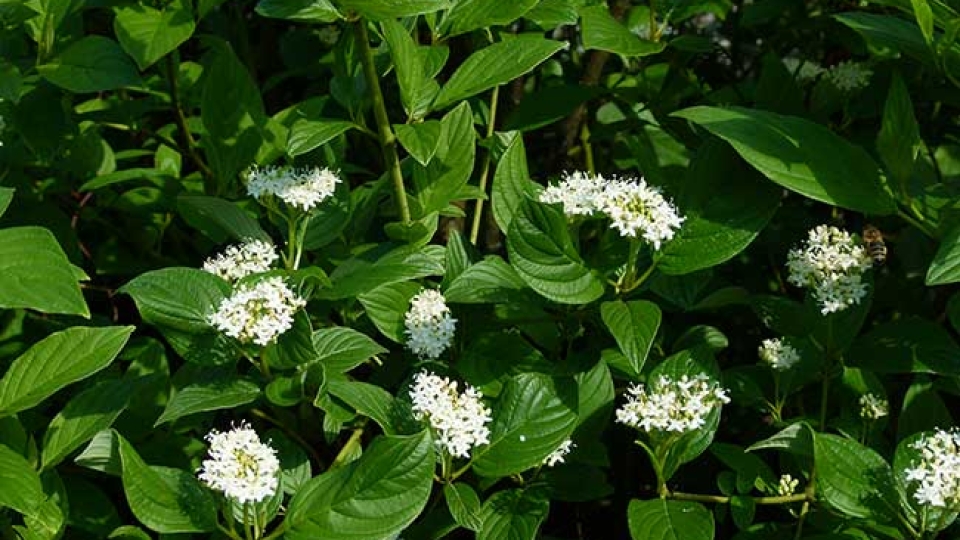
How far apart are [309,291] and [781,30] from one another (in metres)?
1.43

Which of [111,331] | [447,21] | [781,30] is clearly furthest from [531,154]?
[111,331]

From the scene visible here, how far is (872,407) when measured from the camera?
1996mm

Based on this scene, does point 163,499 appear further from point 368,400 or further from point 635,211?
point 635,211

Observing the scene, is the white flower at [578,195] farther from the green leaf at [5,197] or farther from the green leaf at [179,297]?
the green leaf at [5,197]

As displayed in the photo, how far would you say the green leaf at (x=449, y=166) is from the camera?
79.6 inches

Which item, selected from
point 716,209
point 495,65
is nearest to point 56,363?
point 495,65

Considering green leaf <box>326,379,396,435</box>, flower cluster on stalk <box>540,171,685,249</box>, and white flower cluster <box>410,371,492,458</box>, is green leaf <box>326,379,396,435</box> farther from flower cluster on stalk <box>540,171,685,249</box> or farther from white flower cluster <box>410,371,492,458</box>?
flower cluster on stalk <box>540,171,685,249</box>

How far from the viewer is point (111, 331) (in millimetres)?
1779

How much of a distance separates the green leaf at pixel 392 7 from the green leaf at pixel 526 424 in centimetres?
53

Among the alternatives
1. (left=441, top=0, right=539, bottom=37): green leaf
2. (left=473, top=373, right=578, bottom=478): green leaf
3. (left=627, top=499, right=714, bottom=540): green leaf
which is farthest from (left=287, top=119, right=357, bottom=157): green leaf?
(left=627, top=499, right=714, bottom=540): green leaf

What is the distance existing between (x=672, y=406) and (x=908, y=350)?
0.48 metres

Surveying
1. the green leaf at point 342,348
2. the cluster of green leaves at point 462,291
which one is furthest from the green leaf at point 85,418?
the green leaf at point 342,348

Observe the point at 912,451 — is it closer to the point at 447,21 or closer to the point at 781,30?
the point at 447,21

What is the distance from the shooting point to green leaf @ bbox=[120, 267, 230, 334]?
183cm
